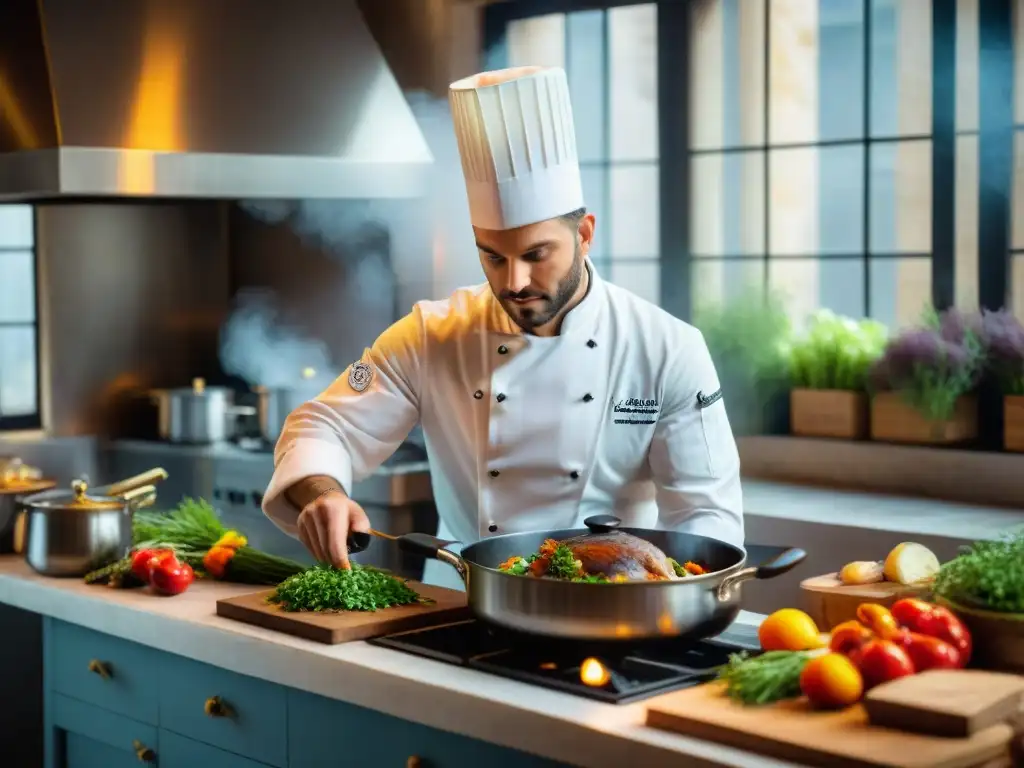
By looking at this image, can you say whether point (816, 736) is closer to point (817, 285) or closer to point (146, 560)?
point (146, 560)

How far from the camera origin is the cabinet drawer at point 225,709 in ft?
7.94

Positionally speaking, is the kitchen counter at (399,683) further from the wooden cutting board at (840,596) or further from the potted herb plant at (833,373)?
the potted herb plant at (833,373)

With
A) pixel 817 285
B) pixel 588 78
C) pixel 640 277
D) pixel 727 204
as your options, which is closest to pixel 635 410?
pixel 817 285

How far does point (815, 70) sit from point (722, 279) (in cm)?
78

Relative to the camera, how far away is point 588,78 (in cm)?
518

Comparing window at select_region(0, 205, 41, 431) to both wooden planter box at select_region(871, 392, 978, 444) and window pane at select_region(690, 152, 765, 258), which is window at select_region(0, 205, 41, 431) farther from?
wooden planter box at select_region(871, 392, 978, 444)

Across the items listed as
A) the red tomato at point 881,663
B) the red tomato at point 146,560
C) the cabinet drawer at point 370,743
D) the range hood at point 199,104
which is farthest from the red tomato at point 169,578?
the red tomato at point 881,663

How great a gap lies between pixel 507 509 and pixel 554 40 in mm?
2761

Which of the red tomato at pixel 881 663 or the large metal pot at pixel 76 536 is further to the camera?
the large metal pot at pixel 76 536

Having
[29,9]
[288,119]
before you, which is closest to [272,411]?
[288,119]

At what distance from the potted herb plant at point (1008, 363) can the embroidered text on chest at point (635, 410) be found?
1684 millimetres

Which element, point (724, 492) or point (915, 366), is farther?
point (915, 366)

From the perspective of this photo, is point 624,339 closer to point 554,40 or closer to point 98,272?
point 554,40

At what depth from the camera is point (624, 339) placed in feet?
9.63
